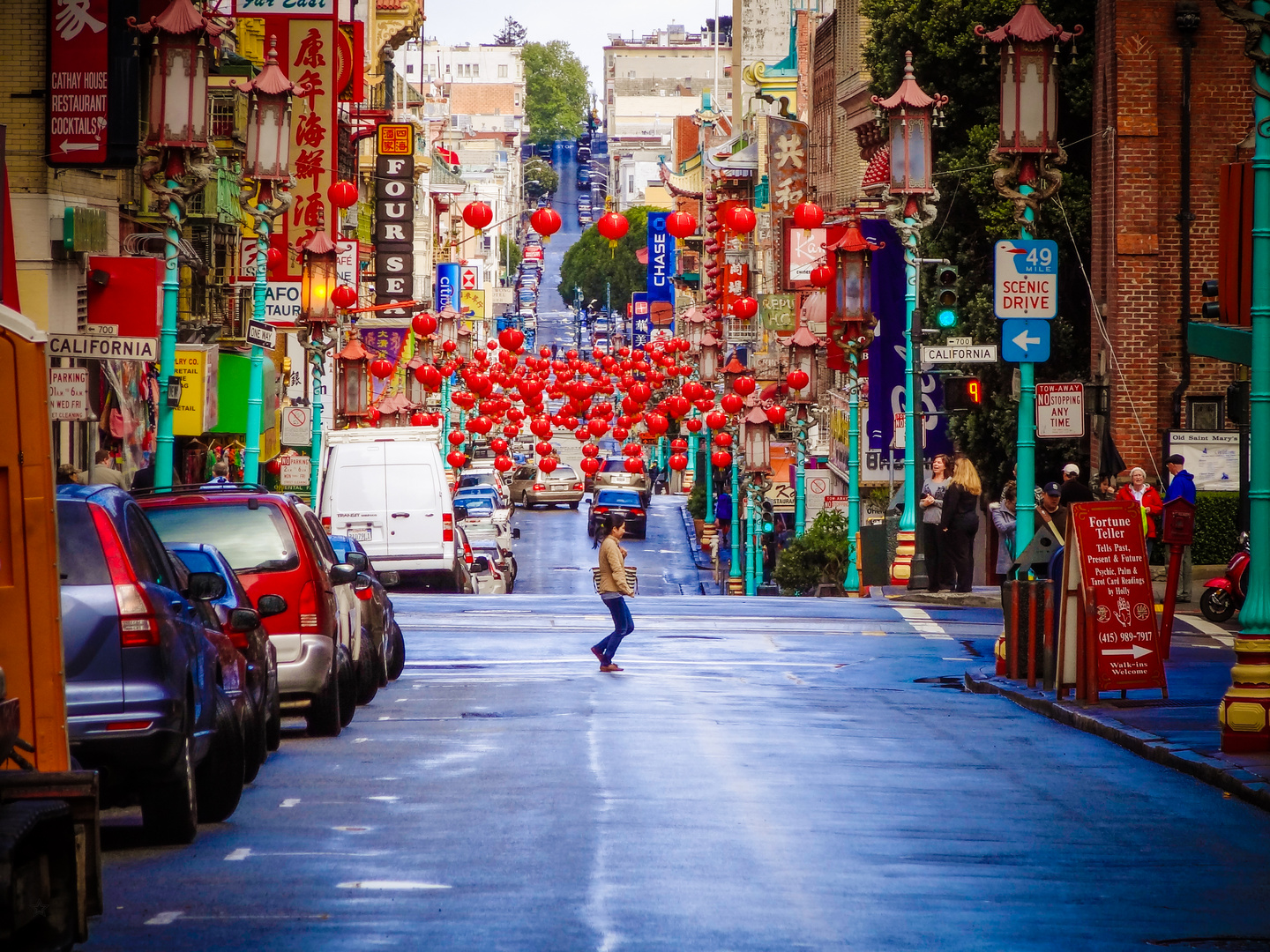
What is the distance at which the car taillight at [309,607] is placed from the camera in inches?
547

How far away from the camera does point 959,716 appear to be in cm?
1622

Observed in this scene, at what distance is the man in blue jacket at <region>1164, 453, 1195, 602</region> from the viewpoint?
23516 mm

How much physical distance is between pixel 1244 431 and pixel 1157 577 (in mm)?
4563

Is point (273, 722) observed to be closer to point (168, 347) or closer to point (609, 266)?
point (168, 347)

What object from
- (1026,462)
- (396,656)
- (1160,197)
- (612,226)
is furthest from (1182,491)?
(612,226)

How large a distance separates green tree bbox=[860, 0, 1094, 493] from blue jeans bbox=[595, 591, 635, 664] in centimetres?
1629

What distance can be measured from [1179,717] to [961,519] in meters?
11.9

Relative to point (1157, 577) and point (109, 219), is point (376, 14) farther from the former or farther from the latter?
point (1157, 577)

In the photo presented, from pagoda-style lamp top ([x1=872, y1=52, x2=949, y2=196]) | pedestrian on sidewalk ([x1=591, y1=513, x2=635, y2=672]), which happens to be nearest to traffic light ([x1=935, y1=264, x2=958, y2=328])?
pagoda-style lamp top ([x1=872, y1=52, x2=949, y2=196])

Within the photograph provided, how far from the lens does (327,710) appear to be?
1427cm

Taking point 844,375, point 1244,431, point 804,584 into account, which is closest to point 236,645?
point 1244,431

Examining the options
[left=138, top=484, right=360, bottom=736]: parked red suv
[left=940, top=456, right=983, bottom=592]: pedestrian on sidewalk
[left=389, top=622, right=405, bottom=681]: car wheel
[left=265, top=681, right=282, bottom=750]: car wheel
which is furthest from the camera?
[left=940, top=456, right=983, bottom=592]: pedestrian on sidewalk

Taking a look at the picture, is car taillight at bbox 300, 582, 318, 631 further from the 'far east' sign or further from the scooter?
the scooter

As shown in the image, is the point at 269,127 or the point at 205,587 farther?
the point at 269,127
